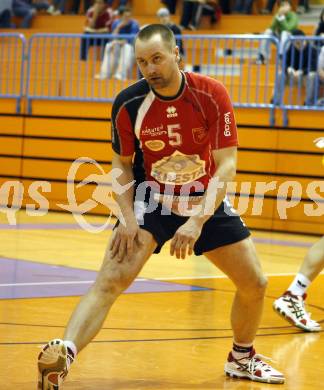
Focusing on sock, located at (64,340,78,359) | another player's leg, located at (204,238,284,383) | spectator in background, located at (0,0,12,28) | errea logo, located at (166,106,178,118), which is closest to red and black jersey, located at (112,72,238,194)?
errea logo, located at (166,106,178,118)

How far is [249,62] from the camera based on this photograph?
1622 centimetres

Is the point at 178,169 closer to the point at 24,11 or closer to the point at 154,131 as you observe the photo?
the point at 154,131

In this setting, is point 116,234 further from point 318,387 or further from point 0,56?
point 0,56

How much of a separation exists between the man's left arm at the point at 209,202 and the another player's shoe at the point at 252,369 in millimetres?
1105

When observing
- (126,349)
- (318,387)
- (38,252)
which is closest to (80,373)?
(126,349)

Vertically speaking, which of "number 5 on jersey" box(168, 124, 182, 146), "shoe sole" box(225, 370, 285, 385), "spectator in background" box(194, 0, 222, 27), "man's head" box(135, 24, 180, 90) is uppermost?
"man's head" box(135, 24, 180, 90)

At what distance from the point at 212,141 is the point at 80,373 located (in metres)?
1.62

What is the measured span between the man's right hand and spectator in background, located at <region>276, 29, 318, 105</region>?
10.5m

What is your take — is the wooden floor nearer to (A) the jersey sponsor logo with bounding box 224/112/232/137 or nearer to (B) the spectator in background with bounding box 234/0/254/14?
(A) the jersey sponsor logo with bounding box 224/112/232/137

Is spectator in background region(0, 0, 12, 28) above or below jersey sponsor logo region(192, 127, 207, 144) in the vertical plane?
below

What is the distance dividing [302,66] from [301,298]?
333 inches

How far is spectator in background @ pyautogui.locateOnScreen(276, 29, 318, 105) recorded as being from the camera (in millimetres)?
15570

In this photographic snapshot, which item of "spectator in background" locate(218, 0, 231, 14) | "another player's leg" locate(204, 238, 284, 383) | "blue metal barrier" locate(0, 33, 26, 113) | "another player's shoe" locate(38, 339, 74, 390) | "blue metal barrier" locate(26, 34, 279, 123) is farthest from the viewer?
"spectator in background" locate(218, 0, 231, 14)

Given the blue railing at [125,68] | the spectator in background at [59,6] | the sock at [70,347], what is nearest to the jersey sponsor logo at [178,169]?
the sock at [70,347]
